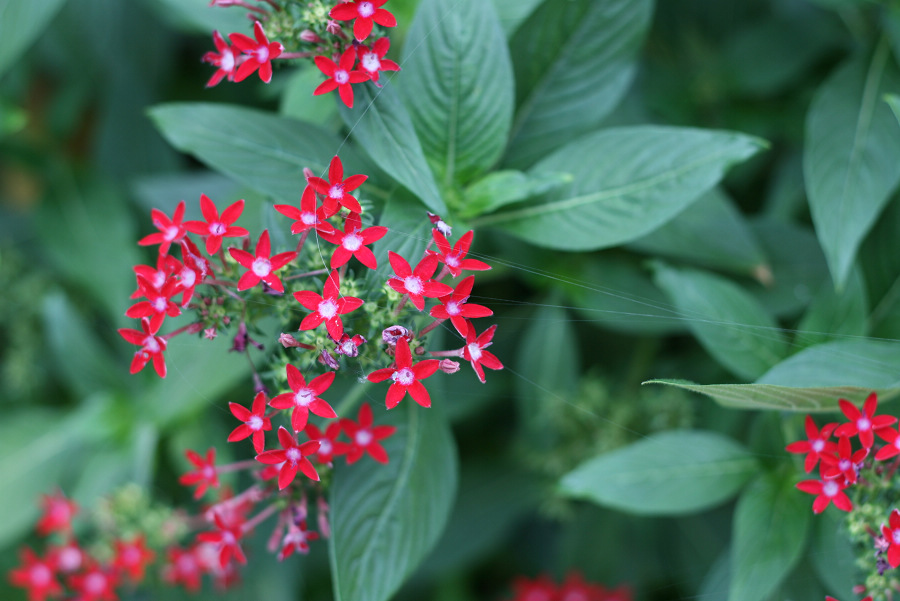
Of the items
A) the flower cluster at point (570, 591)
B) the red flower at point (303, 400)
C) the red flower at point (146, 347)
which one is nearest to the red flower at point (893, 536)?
the red flower at point (303, 400)

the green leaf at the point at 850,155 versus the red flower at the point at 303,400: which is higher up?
the green leaf at the point at 850,155

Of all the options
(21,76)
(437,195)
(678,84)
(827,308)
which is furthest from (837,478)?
(21,76)

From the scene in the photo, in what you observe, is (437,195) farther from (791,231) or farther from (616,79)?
(791,231)

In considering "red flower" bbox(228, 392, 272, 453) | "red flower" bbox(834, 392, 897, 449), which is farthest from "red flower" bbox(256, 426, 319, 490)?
"red flower" bbox(834, 392, 897, 449)

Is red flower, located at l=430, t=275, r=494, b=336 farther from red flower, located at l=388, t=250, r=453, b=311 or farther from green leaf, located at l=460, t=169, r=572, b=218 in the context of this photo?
green leaf, located at l=460, t=169, r=572, b=218

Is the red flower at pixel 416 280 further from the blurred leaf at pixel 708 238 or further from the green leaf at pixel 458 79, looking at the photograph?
the blurred leaf at pixel 708 238

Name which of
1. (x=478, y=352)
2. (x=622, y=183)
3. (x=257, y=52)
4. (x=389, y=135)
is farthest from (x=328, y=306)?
(x=622, y=183)

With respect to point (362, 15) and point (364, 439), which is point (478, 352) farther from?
point (362, 15)
